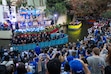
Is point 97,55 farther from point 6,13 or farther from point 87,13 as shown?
point 87,13

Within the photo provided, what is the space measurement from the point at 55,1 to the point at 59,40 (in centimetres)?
1757

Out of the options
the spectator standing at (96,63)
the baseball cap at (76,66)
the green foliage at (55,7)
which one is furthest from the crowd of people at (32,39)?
the baseball cap at (76,66)

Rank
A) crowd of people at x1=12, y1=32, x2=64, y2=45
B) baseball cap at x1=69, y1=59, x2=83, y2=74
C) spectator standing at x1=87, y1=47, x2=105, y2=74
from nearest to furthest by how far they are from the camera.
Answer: baseball cap at x1=69, y1=59, x2=83, y2=74, spectator standing at x1=87, y1=47, x2=105, y2=74, crowd of people at x1=12, y1=32, x2=64, y2=45

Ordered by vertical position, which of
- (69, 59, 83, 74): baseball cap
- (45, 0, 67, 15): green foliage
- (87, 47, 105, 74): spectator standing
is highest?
(69, 59, 83, 74): baseball cap

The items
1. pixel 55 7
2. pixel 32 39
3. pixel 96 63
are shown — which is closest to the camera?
pixel 96 63

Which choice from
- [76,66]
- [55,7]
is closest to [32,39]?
[55,7]

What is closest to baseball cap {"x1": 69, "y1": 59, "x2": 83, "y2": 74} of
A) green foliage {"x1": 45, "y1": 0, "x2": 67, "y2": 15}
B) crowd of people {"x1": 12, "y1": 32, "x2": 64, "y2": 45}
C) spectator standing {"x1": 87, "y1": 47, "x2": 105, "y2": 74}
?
spectator standing {"x1": 87, "y1": 47, "x2": 105, "y2": 74}

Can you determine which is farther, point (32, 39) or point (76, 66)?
point (32, 39)

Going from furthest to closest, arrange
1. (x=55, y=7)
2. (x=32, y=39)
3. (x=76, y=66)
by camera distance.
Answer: (x=55, y=7)
(x=32, y=39)
(x=76, y=66)

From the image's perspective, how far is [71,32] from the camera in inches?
1549

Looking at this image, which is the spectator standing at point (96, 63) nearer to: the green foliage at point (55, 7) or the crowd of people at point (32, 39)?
the crowd of people at point (32, 39)

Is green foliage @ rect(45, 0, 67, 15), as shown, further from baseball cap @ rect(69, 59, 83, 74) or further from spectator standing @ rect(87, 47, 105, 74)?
baseball cap @ rect(69, 59, 83, 74)

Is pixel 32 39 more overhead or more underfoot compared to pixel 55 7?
more underfoot

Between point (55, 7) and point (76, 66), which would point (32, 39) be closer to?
point (55, 7)
